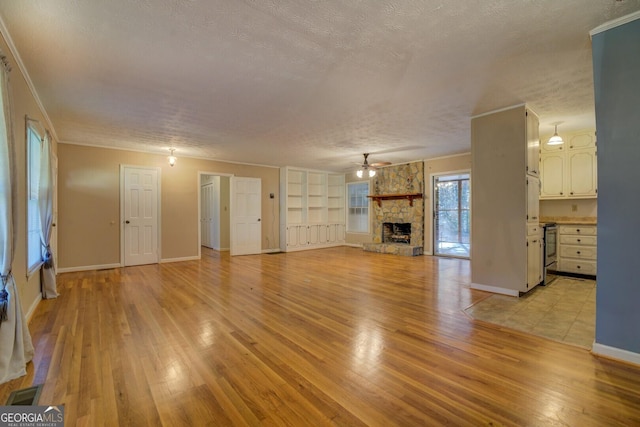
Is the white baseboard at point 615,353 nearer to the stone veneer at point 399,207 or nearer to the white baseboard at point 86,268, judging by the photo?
the stone veneer at point 399,207

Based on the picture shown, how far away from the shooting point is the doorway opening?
778 centimetres

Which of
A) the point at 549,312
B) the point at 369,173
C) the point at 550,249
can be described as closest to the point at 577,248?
the point at 550,249

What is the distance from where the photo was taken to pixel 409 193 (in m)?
8.11

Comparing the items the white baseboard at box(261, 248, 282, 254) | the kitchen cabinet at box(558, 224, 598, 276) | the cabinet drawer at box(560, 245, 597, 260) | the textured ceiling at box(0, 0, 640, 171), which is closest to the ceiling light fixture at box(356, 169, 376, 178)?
the textured ceiling at box(0, 0, 640, 171)

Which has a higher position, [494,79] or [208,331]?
[494,79]

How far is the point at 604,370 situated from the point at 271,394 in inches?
97.4

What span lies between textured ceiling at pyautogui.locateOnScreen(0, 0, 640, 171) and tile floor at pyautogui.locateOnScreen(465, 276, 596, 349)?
2598mm

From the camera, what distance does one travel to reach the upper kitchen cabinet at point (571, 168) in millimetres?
4996

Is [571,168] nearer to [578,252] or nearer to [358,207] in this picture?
[578,252]

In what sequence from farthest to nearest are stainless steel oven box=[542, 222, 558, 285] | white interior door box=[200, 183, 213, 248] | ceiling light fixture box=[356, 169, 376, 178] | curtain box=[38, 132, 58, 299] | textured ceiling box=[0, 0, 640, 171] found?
white interior door box=[200, 183, 213, 248], ceiling light fixture box=[356, 169, 376, 178], stainless steel oven box=[542, 222, 558, 285], curtain box=[38, 132, 58, 299], textured ceiling box=[0, 0, 640, 171]

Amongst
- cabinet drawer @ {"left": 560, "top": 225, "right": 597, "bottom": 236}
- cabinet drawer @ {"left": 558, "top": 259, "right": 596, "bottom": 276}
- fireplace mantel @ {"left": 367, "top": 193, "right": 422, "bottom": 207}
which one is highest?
fireplace mantel @ {"left": 367, "top": 193, "right": 422, "bottom": 207}

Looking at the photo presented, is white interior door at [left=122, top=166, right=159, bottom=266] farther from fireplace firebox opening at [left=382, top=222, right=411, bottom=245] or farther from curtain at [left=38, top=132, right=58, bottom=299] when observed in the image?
fireplace firebox opening at [left=382, top=222, right=411, bottom=245]

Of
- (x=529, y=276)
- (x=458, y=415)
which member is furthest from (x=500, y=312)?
(x=458, y=415)

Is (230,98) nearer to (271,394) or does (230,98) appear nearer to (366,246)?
(271,394)
